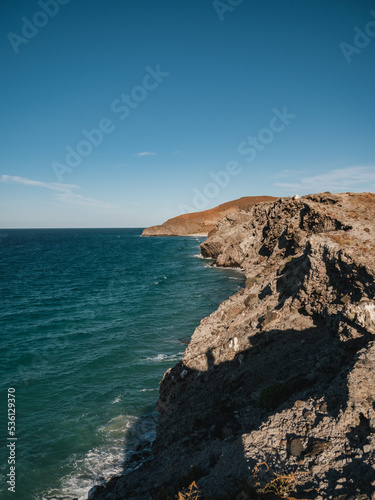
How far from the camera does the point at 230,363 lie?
13719mm

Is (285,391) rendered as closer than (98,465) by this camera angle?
Yes

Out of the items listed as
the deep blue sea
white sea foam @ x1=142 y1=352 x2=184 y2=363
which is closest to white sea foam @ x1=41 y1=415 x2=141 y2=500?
the deep blue sea

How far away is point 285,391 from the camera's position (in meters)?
9.20

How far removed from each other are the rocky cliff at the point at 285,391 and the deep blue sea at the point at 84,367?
302 cm

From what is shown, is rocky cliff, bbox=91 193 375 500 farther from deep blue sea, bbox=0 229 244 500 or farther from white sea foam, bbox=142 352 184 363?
white sea foam, bbox=142 352 184 363

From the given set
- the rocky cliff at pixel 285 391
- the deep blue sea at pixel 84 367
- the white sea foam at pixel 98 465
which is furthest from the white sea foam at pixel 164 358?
the rocky cliff at pixel 285 391

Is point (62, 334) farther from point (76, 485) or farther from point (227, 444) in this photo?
point (227, 444)

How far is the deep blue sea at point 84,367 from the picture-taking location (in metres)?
14.1

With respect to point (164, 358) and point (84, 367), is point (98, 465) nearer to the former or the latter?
point (84, 367)

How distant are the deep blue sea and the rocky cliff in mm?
3017

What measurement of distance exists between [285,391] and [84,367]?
60.6ft

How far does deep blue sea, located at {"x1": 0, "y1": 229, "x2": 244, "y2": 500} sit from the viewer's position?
14086 millimetres

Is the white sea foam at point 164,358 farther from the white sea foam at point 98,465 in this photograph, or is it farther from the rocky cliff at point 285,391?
the rocky cliff at point 285,391

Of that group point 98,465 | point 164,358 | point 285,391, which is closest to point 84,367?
point 164,358
